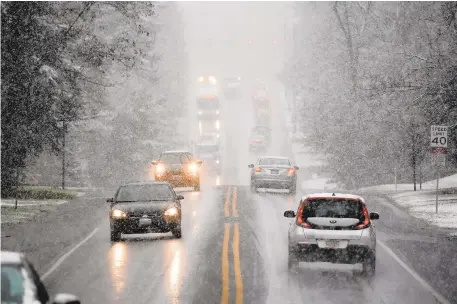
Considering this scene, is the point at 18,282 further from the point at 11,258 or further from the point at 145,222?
the point at 145,222

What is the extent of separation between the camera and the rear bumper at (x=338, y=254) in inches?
671

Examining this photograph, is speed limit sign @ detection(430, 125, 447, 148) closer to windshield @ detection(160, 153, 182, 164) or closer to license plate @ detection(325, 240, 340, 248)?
windshield @ detection(160, 153, 182, 164)

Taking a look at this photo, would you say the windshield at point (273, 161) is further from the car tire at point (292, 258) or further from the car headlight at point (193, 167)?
the car tire at point (292, 258)

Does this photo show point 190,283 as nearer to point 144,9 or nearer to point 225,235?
point 225,235

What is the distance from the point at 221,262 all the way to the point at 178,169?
21340 millimetres

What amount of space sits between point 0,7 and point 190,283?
18265 mm

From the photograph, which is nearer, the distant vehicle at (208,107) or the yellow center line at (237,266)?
the yellow center line at (237,266)

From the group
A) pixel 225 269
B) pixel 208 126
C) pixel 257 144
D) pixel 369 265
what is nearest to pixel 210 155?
pixel 257 144

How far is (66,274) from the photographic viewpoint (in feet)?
57.1

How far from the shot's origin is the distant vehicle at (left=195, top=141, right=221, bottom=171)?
7594 cm

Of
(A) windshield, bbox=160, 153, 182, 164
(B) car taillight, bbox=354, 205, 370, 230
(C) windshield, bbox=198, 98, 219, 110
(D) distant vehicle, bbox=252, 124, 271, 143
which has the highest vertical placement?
(C) windshield, bbox=198, 98, 219, 110

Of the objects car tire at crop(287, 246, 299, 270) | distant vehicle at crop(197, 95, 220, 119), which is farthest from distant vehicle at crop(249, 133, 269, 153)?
car tire at crop(287, 246, 299, 270)

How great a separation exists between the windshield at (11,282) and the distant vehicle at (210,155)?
2659 inches

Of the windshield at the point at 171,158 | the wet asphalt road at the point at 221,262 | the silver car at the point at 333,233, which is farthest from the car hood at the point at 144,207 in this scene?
the windshield at the point at 171,158
